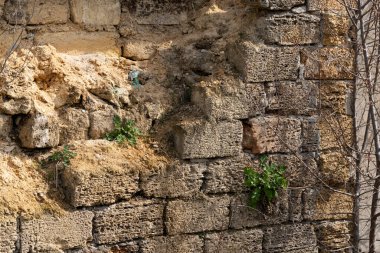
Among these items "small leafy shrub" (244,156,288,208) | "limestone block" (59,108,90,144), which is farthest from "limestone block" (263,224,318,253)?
"limestone block" (59,108,90,144)

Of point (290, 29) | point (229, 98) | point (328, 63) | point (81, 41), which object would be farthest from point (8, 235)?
point (328, 63)

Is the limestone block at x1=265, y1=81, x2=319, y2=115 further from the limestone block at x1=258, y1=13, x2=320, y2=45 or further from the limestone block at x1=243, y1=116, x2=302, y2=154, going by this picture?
the limestone block at x1=258, y1=13, x2=320, y2=45

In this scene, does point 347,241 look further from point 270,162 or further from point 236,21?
point 236,21

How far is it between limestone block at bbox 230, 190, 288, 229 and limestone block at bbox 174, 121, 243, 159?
377 millimetres

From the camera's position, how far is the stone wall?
567 centimetres

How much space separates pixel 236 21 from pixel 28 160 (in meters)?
1.90

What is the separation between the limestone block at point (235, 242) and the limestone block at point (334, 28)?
5.06ft

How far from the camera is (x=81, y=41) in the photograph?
6.00 meters

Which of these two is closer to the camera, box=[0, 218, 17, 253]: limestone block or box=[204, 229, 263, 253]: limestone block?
box=[0, 218, 17, 253]: limestone block

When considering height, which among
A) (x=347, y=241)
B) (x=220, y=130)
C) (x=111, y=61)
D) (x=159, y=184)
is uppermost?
(x=111, y=61)

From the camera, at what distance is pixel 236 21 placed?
21.0 ft

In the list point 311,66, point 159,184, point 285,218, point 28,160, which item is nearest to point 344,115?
point 311,66

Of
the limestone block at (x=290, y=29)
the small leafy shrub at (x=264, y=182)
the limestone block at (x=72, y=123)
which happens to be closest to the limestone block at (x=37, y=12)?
the limestone block at (x=72, y=123)

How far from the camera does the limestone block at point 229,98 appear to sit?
19.8ft
